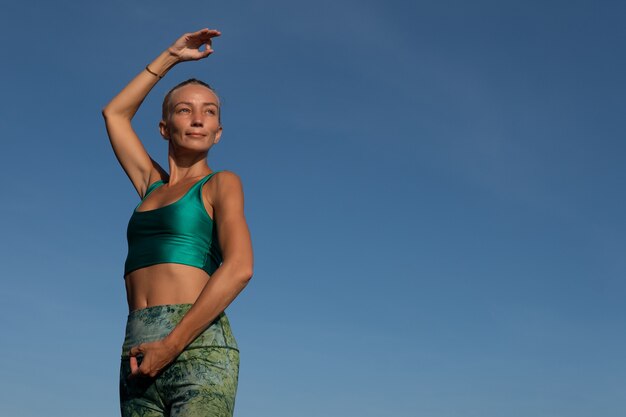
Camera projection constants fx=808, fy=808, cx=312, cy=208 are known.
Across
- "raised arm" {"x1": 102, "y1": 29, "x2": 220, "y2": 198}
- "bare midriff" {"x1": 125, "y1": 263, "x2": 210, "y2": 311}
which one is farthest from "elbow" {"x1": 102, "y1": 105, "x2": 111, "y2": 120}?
"bare midriff" {"x1": 125, "y1": 263, "x2": 210, "y2": 311}

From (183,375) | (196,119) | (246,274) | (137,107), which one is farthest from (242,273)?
(137,107)

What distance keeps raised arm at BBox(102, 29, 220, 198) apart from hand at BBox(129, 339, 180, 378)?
5.22 ft

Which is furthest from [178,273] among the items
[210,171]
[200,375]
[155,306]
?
[210,171]

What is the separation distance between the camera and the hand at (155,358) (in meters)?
4.43

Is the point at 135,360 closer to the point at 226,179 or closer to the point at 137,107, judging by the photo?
the point at 226,179

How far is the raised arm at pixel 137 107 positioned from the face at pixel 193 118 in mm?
501

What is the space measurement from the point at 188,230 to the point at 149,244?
0.85 feet

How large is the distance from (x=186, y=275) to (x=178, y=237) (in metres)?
0.25

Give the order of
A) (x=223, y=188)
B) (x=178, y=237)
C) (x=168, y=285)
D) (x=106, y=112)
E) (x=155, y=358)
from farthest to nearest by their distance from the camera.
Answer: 1. (x=106, y=112)
2. (x=223, y=188)
3. (x=178, y=237)
4. (x=168, y=285)
5. (x=155, y=358)

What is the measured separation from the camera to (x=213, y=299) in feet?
14.6

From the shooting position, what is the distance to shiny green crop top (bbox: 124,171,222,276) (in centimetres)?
479

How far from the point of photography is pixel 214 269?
495 cm

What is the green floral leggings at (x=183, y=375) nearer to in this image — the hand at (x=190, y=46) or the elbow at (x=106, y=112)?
the elbow at (x=106, y=112)

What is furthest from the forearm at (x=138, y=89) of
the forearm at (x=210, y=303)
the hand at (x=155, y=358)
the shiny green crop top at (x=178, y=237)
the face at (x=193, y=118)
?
the hand at (x=155, y=358)
